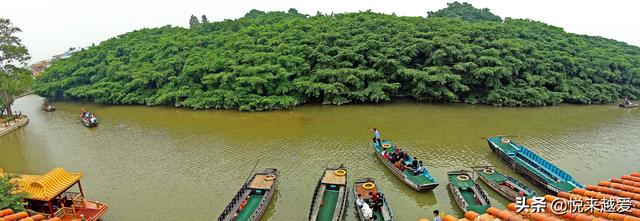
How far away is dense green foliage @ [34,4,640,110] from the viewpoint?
28.8 meters

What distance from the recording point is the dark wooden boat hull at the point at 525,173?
14170mm

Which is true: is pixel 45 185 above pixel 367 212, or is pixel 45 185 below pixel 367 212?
above

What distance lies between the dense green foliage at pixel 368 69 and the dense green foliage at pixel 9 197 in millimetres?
17659

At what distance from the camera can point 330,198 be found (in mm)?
13953

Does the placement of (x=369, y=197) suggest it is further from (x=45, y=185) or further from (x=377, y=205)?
(x=45, y=185)

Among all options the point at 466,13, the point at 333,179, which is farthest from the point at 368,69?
the point at 466,13

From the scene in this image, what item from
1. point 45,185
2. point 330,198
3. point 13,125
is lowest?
point 330,198

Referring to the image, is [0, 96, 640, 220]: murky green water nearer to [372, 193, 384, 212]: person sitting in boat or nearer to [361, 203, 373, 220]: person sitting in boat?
[372, 193, 384, 212]: person sitting in boat

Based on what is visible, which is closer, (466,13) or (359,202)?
(359,202)

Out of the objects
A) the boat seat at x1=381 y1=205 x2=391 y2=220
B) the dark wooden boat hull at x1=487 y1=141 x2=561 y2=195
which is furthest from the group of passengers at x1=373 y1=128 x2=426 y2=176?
the dark wooden boat hull at x1=487 y1=141 x2=561 y2=195

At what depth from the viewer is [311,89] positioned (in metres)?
28.8

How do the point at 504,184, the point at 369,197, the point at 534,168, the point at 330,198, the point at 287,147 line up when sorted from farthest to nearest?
the point at 287,147 → the point at 534,168 → the point at 504,184 → the point at 330,198 → the point at 369,197

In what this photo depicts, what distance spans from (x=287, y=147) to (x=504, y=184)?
1025 cm

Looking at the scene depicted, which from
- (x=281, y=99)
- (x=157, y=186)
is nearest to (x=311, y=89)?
(x=281, y=99)
